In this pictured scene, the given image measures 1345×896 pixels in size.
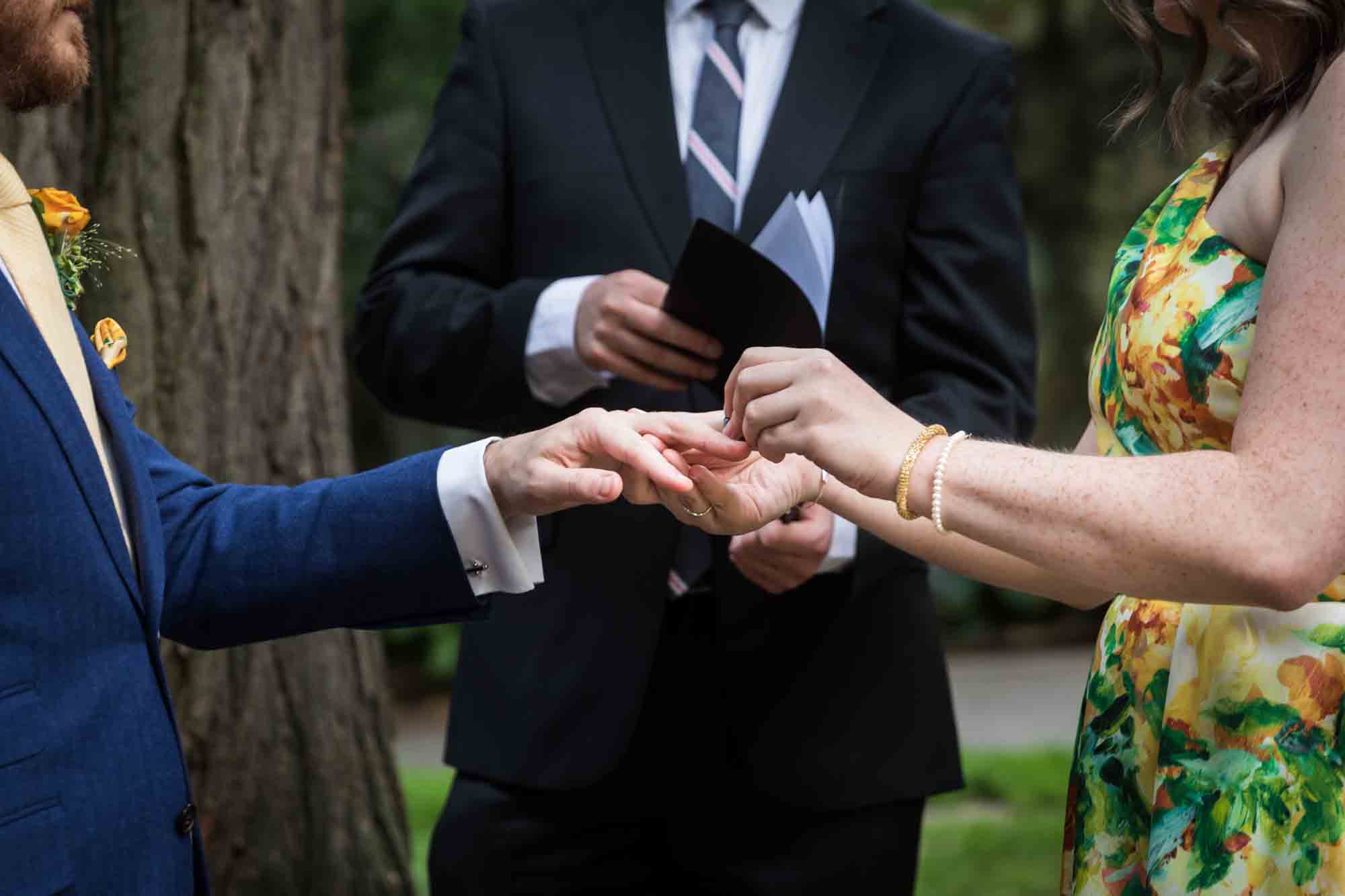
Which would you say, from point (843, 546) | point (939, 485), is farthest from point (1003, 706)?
point (939, 485)

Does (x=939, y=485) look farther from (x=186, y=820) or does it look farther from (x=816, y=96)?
(x=816, y=96)

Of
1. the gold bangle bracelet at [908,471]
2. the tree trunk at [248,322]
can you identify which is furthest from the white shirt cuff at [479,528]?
the tree trunk at [248,322]

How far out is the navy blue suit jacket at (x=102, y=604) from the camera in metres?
1.64

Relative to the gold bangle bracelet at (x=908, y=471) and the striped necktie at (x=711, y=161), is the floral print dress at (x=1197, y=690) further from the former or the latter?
the striped necktie at (x=711, y=161)

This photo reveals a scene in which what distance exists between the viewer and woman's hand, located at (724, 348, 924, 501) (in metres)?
1.81

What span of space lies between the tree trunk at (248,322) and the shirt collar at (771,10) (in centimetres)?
108

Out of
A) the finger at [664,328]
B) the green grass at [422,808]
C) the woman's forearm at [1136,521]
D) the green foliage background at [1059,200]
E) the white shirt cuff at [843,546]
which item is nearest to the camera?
the woman's forearm at [1136,521]

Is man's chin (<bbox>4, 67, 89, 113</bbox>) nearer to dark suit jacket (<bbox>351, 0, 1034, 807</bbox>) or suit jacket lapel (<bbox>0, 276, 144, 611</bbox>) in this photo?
suit jacket lapel (<bbox>0, 276, 144, 611</bbox>)

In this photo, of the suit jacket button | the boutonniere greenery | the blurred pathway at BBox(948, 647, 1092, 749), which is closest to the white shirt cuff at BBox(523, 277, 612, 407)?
the boutonniere greenery

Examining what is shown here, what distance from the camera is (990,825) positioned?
604 centimetres

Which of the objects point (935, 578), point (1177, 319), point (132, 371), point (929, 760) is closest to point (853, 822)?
point (929, 760)

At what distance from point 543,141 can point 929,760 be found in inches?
48.2

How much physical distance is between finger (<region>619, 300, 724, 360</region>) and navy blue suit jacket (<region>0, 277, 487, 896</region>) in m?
0.50

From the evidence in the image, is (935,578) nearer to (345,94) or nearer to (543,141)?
(345,94)
